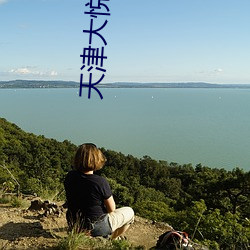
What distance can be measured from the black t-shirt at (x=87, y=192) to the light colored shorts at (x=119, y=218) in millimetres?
102

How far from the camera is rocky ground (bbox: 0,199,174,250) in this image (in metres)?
3.09

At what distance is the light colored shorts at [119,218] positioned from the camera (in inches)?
125

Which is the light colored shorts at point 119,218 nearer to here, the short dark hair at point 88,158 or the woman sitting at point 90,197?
the woman sitting at point 90,197

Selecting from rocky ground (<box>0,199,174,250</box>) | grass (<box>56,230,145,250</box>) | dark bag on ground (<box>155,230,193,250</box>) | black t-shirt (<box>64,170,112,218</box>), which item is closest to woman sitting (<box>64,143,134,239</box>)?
black t-shirt (<box>64,170,112,218</box>)

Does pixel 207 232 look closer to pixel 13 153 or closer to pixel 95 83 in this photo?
pixel 95 83

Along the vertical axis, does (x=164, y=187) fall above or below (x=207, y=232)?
below

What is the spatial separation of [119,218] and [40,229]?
914mm

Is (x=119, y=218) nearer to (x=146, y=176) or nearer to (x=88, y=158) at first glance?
(x=88, y=158)

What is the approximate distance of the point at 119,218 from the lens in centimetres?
321

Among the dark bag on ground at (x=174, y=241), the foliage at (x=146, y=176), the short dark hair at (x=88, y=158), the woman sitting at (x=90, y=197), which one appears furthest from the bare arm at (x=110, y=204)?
the foliage at (x=146, y=176)

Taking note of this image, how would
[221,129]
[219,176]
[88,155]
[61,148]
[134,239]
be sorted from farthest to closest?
[221,129]
[61,148]
[219,176]
[134,239]
[88,155]

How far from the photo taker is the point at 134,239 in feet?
14.8

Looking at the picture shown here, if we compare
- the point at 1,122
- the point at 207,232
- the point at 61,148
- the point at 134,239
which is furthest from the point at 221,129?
the point at 134,239

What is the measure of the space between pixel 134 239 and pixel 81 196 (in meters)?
1.73
